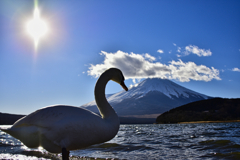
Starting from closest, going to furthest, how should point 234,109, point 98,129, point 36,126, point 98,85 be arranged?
point 36,126
point 98,129
point 98,85
point 234,109

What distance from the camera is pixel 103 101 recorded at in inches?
174

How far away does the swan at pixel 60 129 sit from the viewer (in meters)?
3.58

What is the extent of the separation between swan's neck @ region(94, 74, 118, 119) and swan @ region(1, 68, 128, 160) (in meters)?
0.30

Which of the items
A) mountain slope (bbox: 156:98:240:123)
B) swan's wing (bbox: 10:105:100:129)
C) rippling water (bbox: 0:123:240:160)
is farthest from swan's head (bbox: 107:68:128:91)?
mountain slope (bbox: 156:98:240:123)

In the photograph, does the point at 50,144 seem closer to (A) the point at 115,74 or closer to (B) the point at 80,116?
(B) the point at 80,116

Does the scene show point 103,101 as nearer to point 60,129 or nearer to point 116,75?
point 116,75

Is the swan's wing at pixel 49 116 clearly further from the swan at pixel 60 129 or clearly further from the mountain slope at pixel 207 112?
the mountain slope at pixel 207 112

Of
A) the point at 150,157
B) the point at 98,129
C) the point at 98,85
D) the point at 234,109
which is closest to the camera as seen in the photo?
the point at 98,129

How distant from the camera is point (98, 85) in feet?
14.7

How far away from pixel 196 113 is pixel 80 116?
92147 millimetres

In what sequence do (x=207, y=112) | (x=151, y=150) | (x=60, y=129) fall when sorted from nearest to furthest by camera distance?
(x=60, y=129) → (x=151, y=150) → (x=207, y=112)

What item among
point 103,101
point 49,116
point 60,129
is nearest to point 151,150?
point 103,101

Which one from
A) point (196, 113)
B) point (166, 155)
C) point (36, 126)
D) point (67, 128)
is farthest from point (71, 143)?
point (196, 113)

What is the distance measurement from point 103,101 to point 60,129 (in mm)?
1199
